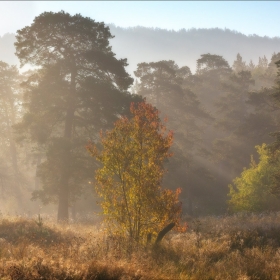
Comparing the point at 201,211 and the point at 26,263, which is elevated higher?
the point at 26,263

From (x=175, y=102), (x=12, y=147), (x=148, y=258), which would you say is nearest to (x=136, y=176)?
(x=148, y=258)

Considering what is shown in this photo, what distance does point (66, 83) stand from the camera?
20.3m

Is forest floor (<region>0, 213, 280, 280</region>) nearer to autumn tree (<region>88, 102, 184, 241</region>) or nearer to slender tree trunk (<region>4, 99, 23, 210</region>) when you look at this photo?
autumn tree (<region>88, 102, 184, 241</region>)

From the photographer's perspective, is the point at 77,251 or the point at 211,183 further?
the point at 211,183

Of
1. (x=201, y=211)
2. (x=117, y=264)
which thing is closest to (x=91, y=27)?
(x=117, y=264)

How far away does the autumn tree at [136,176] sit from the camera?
31.4ft

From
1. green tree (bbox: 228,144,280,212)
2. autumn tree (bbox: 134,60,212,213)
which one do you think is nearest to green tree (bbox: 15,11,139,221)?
green tree (bbox: 228,144,280,212)

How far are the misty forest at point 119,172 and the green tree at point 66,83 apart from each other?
0.07m

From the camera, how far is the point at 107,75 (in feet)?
66.8

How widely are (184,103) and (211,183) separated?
1055 centimetres

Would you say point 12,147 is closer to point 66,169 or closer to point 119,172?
point 66,169

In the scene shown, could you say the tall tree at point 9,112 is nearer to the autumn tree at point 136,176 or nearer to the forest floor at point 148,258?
the forest floor at point 148,258

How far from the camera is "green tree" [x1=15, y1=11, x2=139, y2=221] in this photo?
1927cm

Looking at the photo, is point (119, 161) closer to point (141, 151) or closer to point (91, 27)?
point (141, 151)
